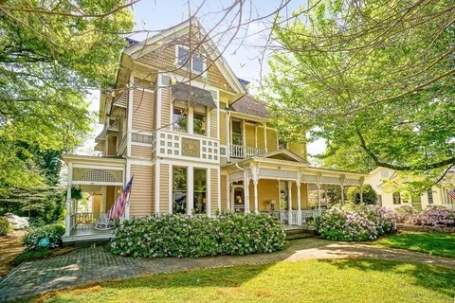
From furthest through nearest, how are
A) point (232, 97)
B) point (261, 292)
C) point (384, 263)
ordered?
1. point (232, 97)
2. point (384, 263)
3. point (261, 292)

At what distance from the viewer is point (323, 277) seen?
633 centimetres

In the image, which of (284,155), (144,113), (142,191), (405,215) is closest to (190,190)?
(142,191)

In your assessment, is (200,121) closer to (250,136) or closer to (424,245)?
(250,136)

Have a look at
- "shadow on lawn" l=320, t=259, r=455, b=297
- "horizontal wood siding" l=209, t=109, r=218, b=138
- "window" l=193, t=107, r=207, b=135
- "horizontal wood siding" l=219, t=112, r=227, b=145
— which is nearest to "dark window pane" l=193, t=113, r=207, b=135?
"window" l=193, t=107, r=207, b=135

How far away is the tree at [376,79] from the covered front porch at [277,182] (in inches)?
93.7

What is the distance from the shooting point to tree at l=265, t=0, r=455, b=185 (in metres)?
2.11

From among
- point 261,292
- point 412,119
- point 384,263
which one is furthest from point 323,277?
point 412,119

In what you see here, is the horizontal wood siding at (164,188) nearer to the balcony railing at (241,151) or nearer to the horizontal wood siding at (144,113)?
the horizontal wood siding at (144,113)

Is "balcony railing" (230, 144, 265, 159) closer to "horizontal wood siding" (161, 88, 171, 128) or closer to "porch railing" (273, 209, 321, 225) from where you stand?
"porch railing" (273, 209, 321, 225)

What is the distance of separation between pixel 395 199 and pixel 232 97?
22.6 metres

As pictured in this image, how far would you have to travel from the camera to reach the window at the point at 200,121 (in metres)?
13.1

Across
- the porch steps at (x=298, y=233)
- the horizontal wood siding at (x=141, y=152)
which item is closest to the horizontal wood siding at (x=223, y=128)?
the horizontal wood siding at (x=141, y=152)

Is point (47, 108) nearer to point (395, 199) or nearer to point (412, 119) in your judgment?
point (412, 119)

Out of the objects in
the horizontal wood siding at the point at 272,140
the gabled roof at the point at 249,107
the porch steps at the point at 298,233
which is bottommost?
the porch steps at the point at 298,233
